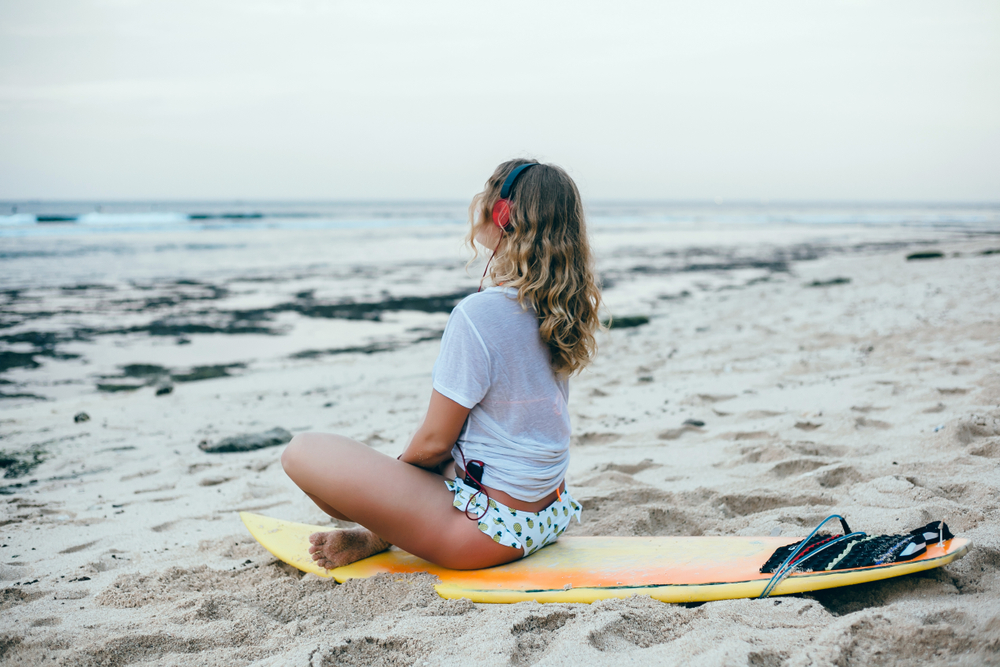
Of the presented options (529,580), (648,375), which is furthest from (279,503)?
(648,375)

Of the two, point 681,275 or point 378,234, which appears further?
→ point 378,234

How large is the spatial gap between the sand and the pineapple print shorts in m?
0.26

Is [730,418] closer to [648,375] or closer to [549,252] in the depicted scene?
[648,375]

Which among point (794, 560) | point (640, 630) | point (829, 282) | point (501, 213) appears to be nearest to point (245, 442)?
point (501, 213)

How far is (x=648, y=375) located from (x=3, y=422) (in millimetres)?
4883

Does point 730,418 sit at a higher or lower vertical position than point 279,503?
higher

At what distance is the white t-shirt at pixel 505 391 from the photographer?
1.88 metres

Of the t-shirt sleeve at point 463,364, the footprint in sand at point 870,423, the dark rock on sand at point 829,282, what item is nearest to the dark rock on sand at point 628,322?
the dark rock on sand at point 829,282

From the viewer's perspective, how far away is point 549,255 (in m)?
1.94

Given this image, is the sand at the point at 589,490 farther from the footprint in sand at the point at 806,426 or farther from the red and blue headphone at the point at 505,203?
the red and blue headphone at the point at 505,203

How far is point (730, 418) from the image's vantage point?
377 centimetres

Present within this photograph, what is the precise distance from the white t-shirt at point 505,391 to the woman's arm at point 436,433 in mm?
40

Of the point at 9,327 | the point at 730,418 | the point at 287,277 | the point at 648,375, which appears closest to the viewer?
the point at 730,418

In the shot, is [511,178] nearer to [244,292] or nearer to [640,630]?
[640,630]
